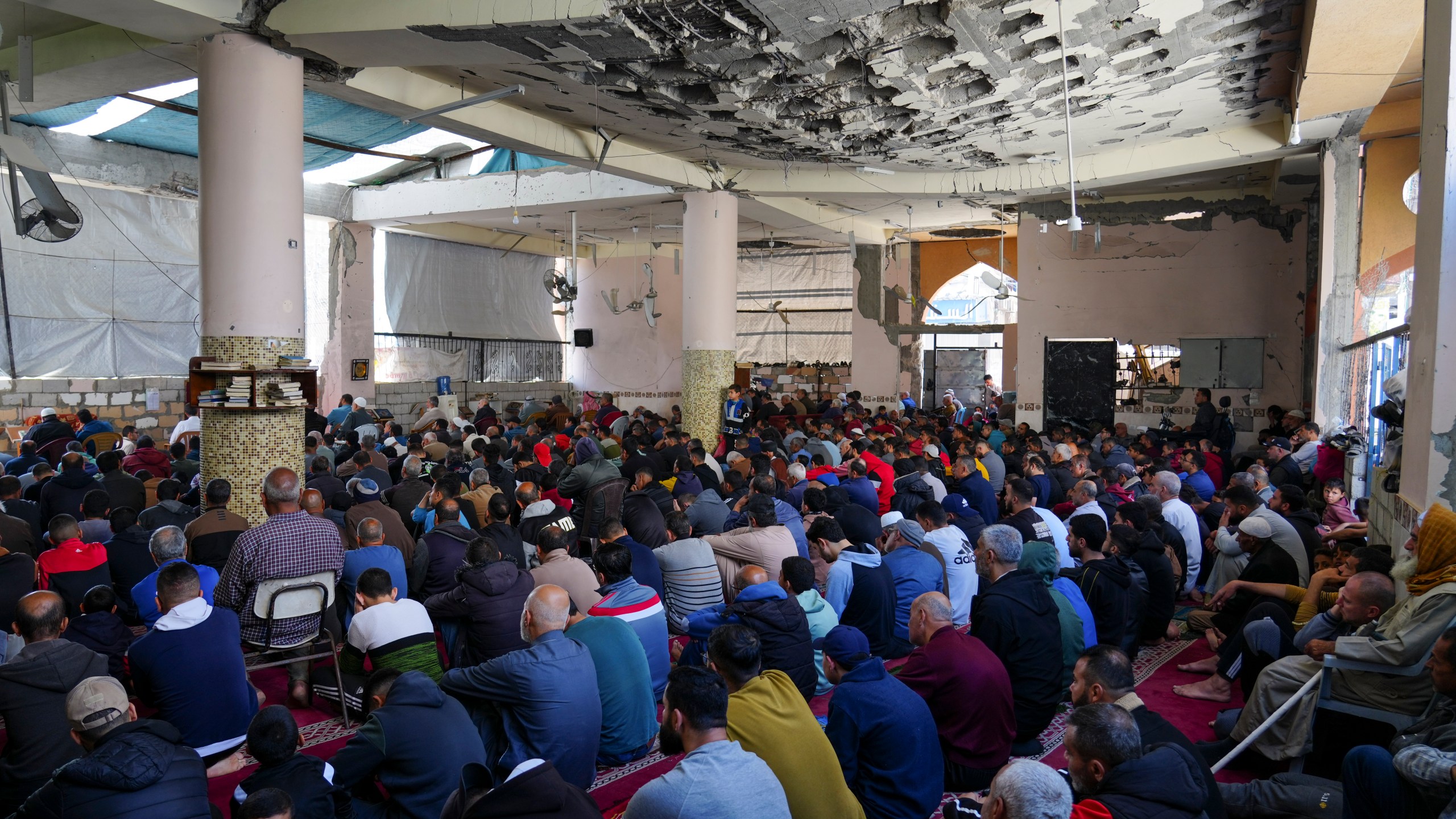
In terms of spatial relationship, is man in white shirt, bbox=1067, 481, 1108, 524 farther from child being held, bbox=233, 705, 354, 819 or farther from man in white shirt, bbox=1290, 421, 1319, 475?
child being held, bbox=233, 705, 354, 819

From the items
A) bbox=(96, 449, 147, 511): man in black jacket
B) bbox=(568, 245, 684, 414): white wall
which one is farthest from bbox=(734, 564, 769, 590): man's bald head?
bbox=(568, 245, 684, 414): white wall

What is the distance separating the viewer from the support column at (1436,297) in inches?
151

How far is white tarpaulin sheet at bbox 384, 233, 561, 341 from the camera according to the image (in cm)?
1528

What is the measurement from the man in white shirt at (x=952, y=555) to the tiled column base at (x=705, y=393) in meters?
6.69

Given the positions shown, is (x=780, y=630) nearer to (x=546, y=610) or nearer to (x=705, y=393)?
(x=546, y=610)

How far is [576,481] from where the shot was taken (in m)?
7.20

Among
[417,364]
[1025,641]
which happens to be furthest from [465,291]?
[1025,641]

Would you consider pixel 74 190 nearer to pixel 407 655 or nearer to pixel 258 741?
pixel 407 655

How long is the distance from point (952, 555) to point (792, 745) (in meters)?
2.79

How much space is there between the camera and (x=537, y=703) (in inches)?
121

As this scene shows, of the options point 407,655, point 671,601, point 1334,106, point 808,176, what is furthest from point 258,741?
point 808,176

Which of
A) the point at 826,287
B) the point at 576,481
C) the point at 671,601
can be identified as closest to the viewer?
the point at 671,601

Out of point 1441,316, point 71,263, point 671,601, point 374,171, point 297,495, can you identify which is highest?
point 374,171

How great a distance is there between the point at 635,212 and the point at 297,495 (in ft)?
33.0
